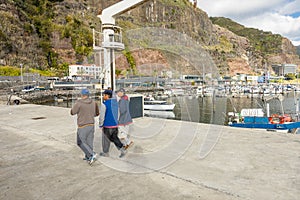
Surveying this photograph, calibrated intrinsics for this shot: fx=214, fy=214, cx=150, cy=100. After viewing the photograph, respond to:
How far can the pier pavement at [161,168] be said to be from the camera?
9.98ft

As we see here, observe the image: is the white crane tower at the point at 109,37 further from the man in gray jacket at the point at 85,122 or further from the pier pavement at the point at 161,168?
the man in gray jacket at the point at 85,122

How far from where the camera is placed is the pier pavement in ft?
9.98

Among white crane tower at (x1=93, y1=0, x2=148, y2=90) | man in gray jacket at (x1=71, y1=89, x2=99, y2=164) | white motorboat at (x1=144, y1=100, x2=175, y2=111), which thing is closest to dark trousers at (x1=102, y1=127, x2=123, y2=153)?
man in gray jacket at (x1=71, y1=89, x2=99, y2=164)

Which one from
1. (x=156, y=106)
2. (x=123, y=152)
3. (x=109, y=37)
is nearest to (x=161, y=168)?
(x=123, y=152)

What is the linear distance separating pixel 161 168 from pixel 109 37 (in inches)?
167

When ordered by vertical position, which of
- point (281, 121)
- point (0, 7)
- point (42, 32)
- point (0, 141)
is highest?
point (0, 7)

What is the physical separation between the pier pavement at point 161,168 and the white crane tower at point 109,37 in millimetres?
2088

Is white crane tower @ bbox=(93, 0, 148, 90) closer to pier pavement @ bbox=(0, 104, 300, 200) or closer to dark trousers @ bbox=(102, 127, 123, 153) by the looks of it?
pier pavement @ bbox=(0, 104, 300, 200)

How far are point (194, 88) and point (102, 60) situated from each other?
61.5m

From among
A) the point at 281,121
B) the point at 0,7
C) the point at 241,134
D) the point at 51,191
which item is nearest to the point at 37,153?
the point at 51,191

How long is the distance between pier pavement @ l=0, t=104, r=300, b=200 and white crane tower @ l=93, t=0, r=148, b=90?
209cm

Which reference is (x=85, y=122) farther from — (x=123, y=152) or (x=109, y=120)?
(x=123, y=152)

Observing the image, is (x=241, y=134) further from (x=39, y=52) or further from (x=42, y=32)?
(x=42, y=32)

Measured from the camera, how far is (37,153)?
4.85 meters
